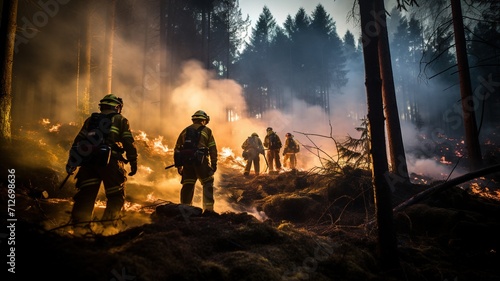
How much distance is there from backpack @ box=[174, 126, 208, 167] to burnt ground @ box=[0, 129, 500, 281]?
4.71 feet

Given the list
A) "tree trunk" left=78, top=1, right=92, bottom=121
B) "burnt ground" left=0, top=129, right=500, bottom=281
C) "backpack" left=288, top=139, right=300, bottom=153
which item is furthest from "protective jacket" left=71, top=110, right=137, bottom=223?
"tree trunk" left=78, top=1, right=92, bottom=121

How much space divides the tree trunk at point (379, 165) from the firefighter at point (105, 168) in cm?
405

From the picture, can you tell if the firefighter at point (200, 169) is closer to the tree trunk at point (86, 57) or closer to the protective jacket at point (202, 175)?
the protective jacket at point (202, 175)

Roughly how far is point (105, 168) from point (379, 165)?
14.7 ft

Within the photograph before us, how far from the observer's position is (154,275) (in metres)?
1.99

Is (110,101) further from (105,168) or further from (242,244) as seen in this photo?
(242,244)

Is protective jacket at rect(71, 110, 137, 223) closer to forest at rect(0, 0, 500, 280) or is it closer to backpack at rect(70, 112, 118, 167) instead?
backpack at rect(70, 112, 118, 167)

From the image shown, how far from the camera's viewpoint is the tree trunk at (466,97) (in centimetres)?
947

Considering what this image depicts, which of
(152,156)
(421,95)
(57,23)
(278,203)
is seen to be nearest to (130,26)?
(57,23)

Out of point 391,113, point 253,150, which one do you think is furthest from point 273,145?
point 391,113

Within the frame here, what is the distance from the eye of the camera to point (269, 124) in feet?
135

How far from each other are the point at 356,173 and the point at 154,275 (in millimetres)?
6252

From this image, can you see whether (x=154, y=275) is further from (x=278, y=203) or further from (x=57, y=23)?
(x=57, y=23)

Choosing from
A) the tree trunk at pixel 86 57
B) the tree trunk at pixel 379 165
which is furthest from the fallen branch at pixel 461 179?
the tree trunk at pixel 86 57
